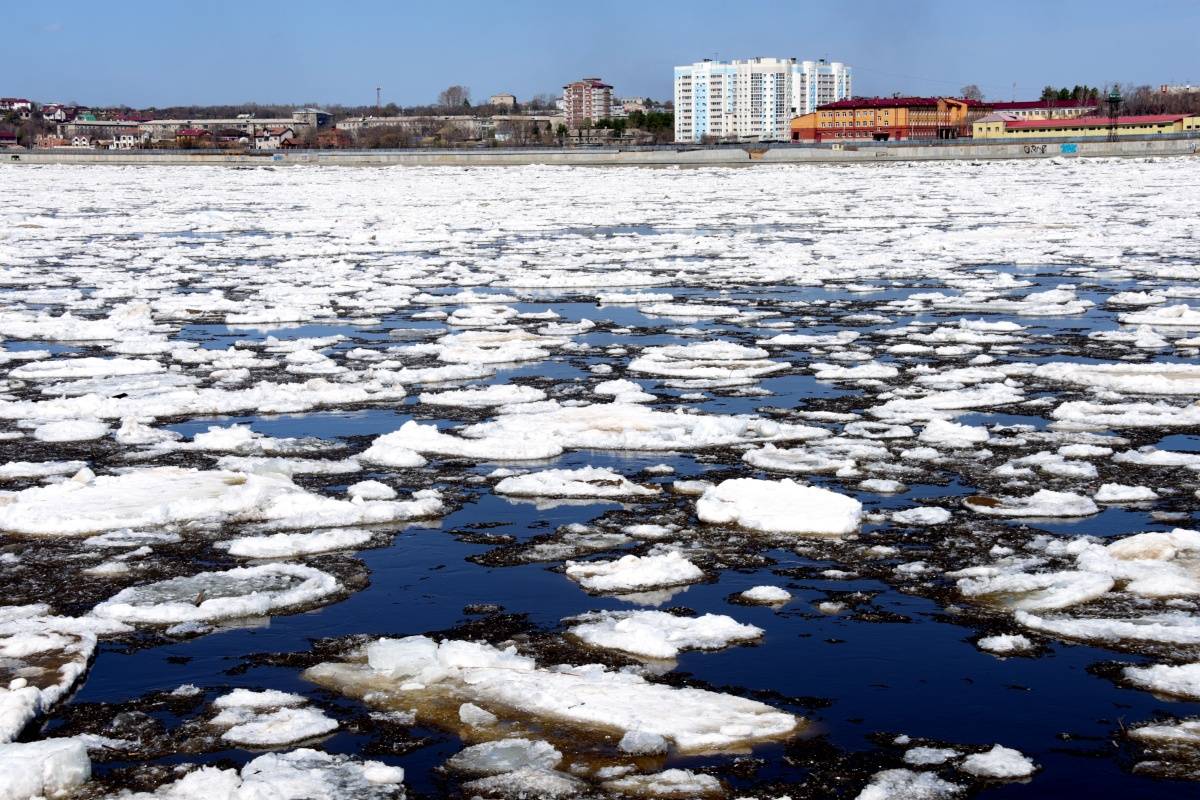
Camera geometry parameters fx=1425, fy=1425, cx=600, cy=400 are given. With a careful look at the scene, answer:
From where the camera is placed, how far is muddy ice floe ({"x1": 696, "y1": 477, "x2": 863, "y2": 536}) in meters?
5.76

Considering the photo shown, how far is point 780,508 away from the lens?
589 centimetres

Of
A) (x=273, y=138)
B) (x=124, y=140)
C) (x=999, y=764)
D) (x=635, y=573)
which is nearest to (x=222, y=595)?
(x=635, y=573)

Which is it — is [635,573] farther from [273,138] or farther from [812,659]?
[273,138]

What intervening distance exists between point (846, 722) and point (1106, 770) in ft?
2.27

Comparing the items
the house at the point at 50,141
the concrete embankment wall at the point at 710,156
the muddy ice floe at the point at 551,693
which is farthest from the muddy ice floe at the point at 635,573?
the house at the point at 50,141

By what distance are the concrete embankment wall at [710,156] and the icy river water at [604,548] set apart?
180 ft

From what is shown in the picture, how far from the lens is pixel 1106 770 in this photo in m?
3.67

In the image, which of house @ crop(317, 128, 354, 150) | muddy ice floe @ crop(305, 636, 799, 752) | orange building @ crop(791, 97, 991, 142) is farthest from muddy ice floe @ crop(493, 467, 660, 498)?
house @ crop(317, 128, 354, 150)

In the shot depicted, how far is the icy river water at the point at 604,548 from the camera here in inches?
150

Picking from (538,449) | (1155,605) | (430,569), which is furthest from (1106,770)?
(538,449)

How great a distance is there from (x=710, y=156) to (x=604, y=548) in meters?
64.7

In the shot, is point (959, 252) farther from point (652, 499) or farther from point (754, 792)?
point (754, 792)

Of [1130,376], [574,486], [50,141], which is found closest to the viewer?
[574,486]

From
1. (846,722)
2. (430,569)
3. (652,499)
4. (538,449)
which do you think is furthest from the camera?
(538,449)
